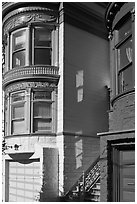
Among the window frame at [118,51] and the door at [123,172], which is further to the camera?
the window frame at [118,51]

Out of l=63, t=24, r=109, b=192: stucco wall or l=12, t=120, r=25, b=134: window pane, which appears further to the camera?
l=12, t=120, r=25, b=134: window pane

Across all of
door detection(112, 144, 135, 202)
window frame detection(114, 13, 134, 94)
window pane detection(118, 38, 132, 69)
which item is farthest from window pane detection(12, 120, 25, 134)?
door detection(112, 144, 135, 202)

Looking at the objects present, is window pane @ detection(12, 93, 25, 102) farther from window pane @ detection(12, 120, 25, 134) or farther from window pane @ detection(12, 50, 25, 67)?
window pane @ detection(12, 50, 25, 67)

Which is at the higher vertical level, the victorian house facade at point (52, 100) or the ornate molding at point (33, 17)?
the ornate molding at point (33, 17)

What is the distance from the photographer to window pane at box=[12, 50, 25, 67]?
14.2 metres

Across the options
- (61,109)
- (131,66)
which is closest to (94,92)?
(61,109)

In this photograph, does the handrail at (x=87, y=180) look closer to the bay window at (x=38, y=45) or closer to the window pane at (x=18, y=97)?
the window pane at (x=18, y=97)

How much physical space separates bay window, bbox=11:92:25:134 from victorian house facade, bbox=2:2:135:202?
4 centimetres

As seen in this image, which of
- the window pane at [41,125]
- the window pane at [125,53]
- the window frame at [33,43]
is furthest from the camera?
the window frame at [33,43]

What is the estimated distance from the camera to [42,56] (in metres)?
13.9

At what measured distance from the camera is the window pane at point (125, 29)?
8.34m

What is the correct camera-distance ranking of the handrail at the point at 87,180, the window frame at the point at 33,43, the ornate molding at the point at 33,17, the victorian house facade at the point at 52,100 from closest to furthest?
1. the handrail at the point at 87,180
2. the victorian house facade at the point at 52,100
3. the window frame at the point at 33,43
4. the ornate molding at the point at 33,17

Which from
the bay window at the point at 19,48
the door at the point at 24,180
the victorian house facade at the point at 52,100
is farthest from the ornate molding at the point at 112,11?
the door at the point at 24,180

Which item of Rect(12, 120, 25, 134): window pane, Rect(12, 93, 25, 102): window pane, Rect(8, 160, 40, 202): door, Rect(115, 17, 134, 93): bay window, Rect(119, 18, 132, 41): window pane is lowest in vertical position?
Rect(8, 160, 40, 202): door
